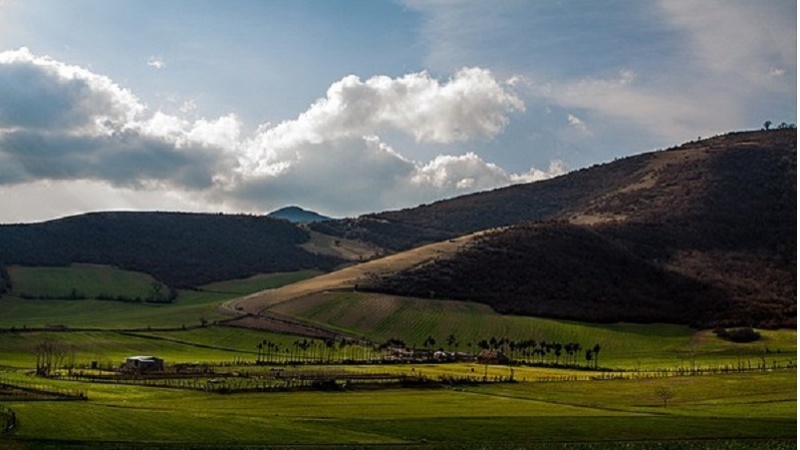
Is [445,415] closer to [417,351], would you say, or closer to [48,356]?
[417,351]

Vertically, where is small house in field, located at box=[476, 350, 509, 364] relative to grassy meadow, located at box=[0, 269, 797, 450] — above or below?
above

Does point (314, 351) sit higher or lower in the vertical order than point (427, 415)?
higher

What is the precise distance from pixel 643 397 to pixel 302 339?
101773 mm

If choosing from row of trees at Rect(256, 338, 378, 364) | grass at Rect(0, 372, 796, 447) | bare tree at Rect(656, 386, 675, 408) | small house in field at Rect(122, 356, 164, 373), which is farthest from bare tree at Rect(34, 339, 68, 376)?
bare tree at Rect(656, 386, 675, 408)

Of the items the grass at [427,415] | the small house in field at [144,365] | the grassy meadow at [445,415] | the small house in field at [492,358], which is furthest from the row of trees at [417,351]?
the grass at [427,415]

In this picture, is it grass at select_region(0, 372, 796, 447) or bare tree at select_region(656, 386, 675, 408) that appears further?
bare tree at select_region(656, 386, 675, 408)

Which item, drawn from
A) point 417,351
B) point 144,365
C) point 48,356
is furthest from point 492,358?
point 48,356

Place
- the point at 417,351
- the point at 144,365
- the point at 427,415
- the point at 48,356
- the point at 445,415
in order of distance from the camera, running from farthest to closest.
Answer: the point at 417,351 → the point at 48,356 → the point at 144,365 → the point at 445,415 → the point at 427,415

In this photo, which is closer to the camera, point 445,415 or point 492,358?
point 445,415

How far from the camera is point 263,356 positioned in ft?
581

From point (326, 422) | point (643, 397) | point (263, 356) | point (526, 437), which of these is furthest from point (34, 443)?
point (263, 356)

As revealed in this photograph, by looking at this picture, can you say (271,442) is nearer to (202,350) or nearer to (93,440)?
(93,440)

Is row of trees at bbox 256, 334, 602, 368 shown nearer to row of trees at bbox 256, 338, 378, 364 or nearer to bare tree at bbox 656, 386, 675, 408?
row of trees at bbox 256, 338, 378, 364

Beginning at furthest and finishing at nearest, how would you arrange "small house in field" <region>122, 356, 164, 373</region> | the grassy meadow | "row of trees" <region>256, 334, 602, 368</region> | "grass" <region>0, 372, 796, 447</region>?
"row of trees" <region>256, 334, 602, 368</region> < "small house in field" <region>122, 356, 164, 373</region> < "grass" <region>0, 372, 796, 447</region> < the grassy meadow
